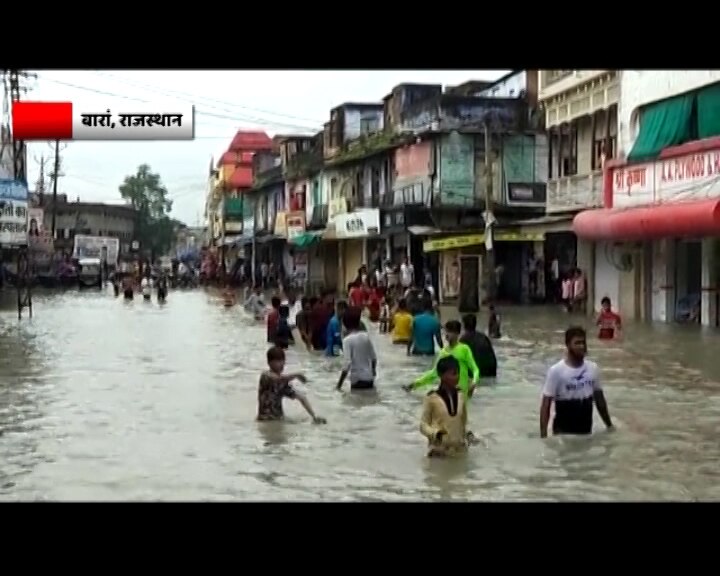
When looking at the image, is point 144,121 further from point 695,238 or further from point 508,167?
point 508,167

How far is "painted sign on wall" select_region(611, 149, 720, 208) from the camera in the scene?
2739cm

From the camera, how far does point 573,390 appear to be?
11445 millimetres

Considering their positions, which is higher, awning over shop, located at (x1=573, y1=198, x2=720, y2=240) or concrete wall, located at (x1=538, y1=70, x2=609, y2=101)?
concrete wall, located at (x1=538, y1=70, x2=609, y2=101)

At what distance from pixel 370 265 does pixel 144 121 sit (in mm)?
47108

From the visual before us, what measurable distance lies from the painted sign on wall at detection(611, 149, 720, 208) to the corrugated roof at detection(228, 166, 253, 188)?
2548 inches

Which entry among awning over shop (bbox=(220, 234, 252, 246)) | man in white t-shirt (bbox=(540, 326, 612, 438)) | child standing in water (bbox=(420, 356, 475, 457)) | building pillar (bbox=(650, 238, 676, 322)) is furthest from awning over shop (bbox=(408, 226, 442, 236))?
awning over shop (bbox=(220, 234, 252, 246))

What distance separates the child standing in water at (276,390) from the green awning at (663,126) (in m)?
18.0

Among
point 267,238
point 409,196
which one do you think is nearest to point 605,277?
point 409,196

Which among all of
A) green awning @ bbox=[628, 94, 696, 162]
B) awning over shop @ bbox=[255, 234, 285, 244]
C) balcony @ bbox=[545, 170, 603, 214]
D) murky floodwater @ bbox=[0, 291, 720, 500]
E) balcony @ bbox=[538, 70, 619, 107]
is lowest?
murky floodwater @ bbox=[0, 291, 720, 500]

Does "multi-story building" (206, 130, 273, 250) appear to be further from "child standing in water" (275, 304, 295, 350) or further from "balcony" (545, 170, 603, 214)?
"child standing in water" (275, 304, 295, 350)

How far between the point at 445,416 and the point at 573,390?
118 cm

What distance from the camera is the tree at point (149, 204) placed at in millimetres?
114875

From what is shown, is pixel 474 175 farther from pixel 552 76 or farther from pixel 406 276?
pixel 406 276

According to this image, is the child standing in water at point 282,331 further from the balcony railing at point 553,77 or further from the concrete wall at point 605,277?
the balcony railing at point 553,77
